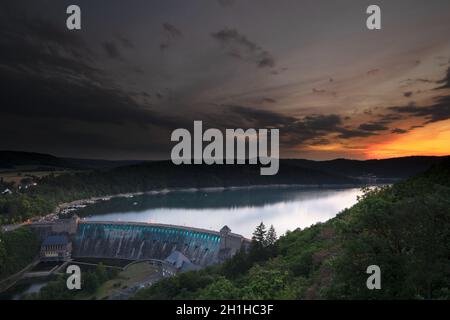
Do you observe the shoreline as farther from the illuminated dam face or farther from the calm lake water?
the illuminated dam face

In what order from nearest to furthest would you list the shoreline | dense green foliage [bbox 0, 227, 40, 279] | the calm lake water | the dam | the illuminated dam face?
dense green foliage [bbox 0, 227, 40, 279]
the illuminated dam face
the dam
the calm lake water
the shoreline

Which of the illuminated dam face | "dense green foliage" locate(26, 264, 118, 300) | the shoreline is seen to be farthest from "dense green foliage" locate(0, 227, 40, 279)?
the shoreline

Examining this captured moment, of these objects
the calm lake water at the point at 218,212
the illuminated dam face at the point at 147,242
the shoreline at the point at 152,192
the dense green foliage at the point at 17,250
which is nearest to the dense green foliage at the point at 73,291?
the dense green foliage at the point at 17,250

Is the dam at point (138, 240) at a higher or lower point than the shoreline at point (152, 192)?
lower

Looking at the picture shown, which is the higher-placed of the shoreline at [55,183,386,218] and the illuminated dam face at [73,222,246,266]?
the shoreline at [55,183,386,218]

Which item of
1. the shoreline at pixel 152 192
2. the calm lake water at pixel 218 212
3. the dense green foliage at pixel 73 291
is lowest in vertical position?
the dense green foliage at pixel 73 291

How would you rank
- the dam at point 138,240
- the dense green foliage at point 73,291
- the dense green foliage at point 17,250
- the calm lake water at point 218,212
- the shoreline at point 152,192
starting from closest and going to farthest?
1. the dense green foliage at point 73,291
2. the dense green foliage at point 17,250
3. the dam at point 138,240
4. the calm lake water at point 218,212
5. the shoreline at point 152,192

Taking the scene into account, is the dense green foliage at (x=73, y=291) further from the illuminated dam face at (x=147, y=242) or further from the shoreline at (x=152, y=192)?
the shoreline at (x=152, y=192)

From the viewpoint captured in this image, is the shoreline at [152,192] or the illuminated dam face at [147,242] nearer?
the illuminated dam face at [147,242]
